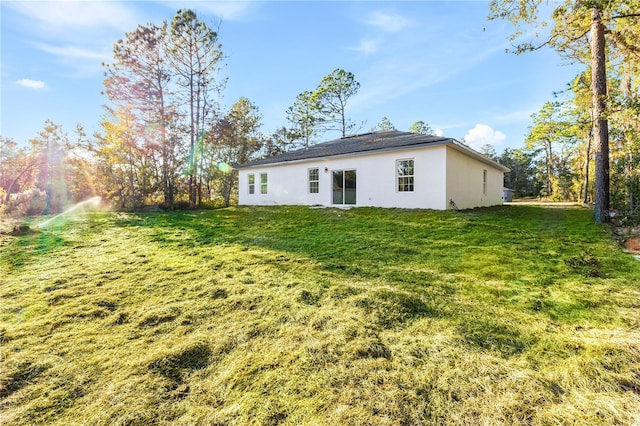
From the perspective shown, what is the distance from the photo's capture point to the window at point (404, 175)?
36.1 ft

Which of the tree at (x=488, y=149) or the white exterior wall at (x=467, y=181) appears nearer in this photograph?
the white exterior wall at (x=467, y=181)

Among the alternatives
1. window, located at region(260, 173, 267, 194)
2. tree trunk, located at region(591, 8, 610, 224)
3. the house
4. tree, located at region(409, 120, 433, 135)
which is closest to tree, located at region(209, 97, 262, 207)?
window, located at region(260, 173, 267, 194)

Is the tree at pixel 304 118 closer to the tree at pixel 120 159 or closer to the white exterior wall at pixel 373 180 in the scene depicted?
the white exterior wall at pixel 373 180

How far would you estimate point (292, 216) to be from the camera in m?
10.7

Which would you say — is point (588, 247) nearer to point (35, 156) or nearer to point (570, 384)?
point (570, 384)

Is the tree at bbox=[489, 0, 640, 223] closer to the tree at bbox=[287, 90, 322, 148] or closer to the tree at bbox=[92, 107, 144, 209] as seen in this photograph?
the tree at bbox=[287, 90, 322, 148]

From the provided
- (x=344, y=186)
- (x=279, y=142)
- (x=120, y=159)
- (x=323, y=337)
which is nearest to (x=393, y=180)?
(x=344, y=186)

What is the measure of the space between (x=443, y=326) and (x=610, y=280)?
302cm

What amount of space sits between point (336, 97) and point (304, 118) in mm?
3338

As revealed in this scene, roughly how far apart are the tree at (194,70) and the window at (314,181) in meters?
8.95

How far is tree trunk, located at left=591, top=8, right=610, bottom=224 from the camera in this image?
7.94 m

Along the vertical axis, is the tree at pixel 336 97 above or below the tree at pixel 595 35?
above

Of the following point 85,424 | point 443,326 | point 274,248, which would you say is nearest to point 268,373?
point 85,424

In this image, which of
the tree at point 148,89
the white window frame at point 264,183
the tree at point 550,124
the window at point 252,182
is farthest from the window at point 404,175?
the tree at point 550,124
